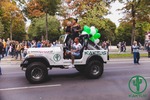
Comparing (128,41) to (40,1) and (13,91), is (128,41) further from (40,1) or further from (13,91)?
(13,91)

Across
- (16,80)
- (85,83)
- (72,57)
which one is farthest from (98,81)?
(16,80)

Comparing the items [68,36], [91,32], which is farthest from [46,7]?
[68,36]

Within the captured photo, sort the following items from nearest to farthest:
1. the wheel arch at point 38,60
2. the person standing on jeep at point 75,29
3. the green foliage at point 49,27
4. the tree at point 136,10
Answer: the wheel arch at point 38,60
the person standing on jeep at point 75,29
the tree at point 136,10
the green foliage at point 49,27

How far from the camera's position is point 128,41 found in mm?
54281

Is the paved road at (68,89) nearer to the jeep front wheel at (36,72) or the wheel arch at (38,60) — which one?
the jeep front wheel at (36,72)

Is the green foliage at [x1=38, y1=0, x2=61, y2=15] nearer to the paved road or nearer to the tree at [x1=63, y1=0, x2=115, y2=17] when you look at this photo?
the tree at [x1=63, y1=0, x2=115, y2=17]

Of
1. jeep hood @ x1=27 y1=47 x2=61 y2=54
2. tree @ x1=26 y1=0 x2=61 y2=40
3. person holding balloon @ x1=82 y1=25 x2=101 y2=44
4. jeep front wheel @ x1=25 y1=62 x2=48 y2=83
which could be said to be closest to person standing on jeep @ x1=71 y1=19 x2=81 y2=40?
person holding balloon @ x1=82 y1=25 x2=101 y2=44

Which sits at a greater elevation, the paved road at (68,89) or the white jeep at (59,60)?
the white jeep at (59,60)

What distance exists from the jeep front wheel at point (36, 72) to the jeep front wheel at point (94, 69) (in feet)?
6.48

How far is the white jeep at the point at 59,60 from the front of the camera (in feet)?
33.4

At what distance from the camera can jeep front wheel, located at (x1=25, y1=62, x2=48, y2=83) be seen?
1008 cm

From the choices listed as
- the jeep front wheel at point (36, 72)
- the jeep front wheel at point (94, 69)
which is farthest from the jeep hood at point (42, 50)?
the jeep front wheel at point (94, 69)

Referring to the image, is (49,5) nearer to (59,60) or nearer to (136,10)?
(136,10)

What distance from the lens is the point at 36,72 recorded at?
10219mm
